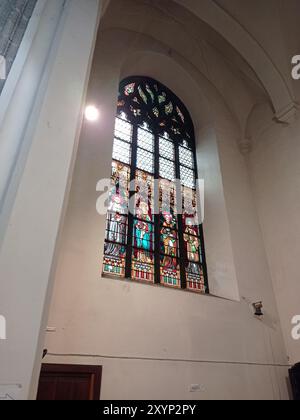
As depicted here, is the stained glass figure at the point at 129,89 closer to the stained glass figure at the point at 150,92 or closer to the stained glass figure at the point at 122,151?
the stained glass figure at the point at 150,92

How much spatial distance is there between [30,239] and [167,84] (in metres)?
5.94

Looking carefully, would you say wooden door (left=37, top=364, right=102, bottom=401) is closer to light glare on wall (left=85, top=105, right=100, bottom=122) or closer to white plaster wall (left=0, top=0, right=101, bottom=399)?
white plaster wall (left=0, top=0, right=101, bottom=399)

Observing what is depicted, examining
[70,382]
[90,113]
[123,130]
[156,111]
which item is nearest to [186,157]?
[156,111]

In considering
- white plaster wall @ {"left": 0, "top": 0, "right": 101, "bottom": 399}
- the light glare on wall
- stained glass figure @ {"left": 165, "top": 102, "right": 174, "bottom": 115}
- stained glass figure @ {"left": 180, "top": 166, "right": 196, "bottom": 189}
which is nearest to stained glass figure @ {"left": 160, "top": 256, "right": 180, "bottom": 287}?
stained glass figure @ {"left": 180, "top": 166, "right": 196, "bottom": 189}

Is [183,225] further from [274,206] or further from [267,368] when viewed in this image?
[267,368]

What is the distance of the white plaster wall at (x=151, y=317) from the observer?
3.04 m

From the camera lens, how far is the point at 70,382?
2.79 metres

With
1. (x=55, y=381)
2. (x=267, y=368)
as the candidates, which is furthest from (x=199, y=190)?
(x=55, y=381)

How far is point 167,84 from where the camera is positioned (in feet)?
21.5

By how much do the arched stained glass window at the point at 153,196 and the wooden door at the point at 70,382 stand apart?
3.92ft

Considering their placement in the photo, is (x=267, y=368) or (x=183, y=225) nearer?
(x=267, y=368)

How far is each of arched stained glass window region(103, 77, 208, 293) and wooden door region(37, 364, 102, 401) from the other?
119 cm

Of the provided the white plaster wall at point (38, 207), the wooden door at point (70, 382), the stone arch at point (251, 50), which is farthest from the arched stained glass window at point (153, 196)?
the white plaster wall at point (38, 207)

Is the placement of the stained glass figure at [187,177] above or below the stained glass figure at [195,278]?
above
